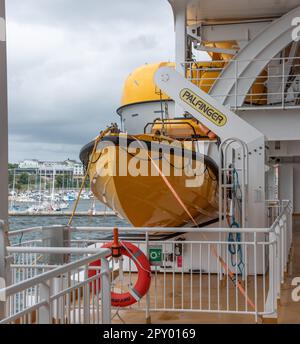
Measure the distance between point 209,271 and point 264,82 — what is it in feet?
19.5

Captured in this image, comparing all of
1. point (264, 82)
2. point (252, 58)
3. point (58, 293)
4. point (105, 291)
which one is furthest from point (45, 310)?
point (264, 82)

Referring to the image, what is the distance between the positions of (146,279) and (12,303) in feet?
4.35

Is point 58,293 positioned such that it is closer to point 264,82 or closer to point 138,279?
point 138,279

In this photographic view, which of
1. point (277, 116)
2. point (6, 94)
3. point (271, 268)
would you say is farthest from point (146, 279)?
point (277, 116)

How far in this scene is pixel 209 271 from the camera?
16.5ft

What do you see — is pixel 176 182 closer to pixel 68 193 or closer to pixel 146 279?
pixel 146 279

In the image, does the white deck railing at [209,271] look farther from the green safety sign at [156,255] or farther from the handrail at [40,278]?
the handrail at [40,278]

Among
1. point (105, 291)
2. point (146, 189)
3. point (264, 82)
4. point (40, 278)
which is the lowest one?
point (105, 291)

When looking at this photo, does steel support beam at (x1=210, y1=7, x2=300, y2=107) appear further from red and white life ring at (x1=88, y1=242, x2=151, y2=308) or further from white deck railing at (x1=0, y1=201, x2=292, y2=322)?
red and white life ring at (x1=88, y1=242, x2=151, y2=308)

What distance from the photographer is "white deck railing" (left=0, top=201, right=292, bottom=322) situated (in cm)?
511

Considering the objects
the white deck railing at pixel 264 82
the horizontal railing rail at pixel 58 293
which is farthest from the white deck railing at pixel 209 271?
the white deck railing at pixel 264 82

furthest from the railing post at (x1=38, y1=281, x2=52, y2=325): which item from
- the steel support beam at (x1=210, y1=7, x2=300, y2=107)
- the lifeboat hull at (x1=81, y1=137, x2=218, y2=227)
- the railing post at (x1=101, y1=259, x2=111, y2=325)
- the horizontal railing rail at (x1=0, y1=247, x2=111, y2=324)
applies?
the steel support beam at (x1=210, y1=7, x2=300, y2=107)

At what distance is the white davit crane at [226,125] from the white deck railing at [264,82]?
1.35 ft
